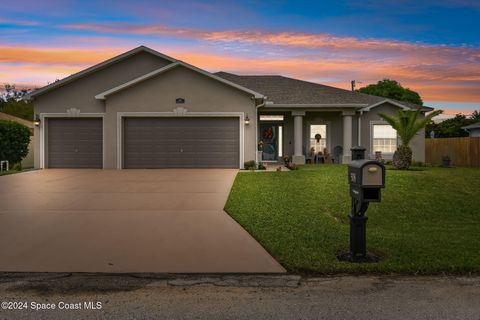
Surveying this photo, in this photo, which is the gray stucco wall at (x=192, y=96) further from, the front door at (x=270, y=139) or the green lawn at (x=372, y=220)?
the front door at (x=270, y=139)

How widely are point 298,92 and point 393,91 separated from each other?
107 feet

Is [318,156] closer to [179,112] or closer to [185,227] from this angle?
[179,112]

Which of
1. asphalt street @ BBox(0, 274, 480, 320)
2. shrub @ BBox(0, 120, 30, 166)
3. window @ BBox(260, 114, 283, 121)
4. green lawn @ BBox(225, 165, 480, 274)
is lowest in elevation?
asphalt street @ BBox(0, 274, 480, 320)

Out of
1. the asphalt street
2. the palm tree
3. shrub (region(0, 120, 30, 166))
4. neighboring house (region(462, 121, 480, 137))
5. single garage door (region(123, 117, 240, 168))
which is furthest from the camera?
neighboring house (region(462, 121, 480, 137))

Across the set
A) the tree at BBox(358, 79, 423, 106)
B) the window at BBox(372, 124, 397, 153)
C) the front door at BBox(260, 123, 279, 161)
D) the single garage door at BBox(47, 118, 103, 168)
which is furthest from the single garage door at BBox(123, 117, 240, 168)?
the tree at BBox(358, 79, 423, 106)

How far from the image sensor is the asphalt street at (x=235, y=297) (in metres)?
4.31

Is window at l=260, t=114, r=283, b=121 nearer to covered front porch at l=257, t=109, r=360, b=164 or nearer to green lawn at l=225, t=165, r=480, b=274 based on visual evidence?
covered front porch at l=257, t=109, r=360, b=164

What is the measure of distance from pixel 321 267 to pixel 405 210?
545cm

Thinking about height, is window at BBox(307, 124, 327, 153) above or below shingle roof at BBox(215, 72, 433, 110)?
below

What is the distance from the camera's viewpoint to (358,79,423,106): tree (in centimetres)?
5256

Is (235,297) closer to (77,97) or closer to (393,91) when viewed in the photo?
(77,97)

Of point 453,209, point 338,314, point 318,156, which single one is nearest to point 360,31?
point 318,156

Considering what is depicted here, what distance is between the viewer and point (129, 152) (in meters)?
19.6

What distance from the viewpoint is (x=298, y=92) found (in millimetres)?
24219
